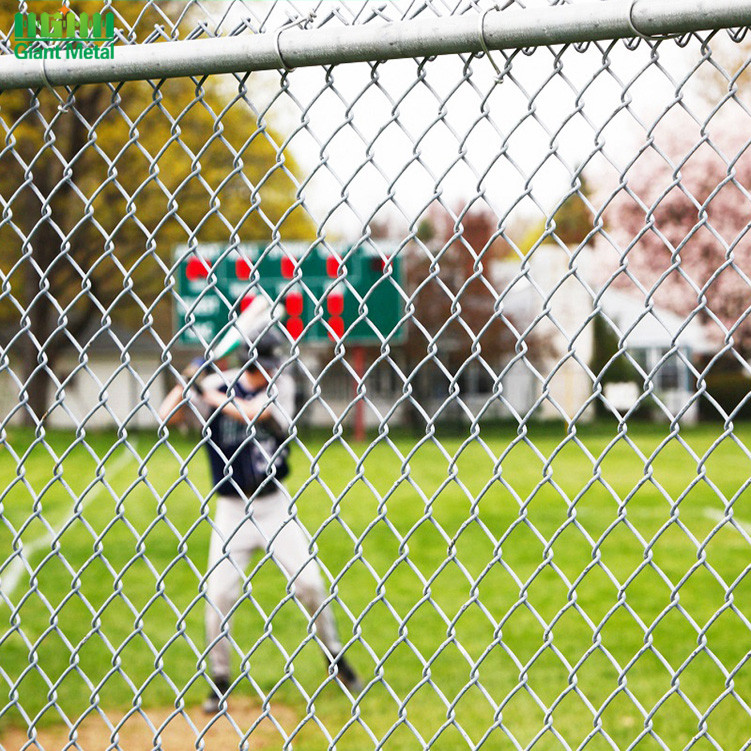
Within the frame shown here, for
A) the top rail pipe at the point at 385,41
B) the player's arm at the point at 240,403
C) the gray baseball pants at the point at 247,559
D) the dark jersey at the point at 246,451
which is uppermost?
the top rail pipe at the point at 385,41

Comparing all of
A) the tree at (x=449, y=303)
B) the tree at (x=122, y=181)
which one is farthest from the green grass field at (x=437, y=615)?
the tree at (x=449, y=303)

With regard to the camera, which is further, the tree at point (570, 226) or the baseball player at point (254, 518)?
the tree at point (570, 226)

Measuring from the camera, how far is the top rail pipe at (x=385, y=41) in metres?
1.66

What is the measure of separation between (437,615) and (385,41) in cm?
598

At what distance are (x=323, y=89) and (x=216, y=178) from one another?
22.4 meters

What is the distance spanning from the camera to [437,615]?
7.27m

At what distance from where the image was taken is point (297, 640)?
255 inches

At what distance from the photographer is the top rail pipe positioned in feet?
5.44

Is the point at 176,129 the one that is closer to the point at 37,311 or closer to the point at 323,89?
the point at 323,89

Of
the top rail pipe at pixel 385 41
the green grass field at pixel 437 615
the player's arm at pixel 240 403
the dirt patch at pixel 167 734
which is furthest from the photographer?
the dirt patch at pixel 167 734

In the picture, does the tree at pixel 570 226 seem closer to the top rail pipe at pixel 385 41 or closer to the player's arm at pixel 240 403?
the player's arm at pixel 240 403

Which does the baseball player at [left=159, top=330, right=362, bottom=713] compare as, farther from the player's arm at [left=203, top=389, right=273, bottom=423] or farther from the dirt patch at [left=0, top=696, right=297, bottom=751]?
the dirt patch at [left=0, top=696, right=297, bottom=751]

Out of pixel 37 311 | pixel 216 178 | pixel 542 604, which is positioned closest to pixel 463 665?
pixel 542 604

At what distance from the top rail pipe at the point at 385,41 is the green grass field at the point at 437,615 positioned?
0.71 meters
